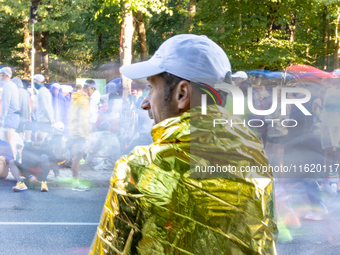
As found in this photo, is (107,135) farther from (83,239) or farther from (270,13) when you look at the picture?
(270,13)

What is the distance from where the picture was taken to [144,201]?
90cm

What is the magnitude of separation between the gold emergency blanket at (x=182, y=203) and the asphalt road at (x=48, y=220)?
3.01 metres

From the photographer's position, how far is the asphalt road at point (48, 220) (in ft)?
12.6

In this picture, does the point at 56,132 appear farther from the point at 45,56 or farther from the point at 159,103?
the point at 45,56

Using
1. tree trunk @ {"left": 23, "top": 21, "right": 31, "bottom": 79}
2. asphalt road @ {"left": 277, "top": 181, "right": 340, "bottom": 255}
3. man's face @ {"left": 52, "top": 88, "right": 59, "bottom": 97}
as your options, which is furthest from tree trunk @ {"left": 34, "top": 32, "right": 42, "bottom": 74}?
asphalt road @ {"left": 277, "top": 181, "right": 340, "bottom": 255}

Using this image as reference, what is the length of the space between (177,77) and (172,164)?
0.31 m

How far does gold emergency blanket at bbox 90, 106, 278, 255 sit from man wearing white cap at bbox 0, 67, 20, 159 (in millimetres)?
6256

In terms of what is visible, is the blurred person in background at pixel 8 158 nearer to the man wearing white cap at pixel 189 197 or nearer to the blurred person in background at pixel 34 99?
the blurred person in background at pixel 34 99

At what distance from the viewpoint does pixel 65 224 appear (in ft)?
14.7

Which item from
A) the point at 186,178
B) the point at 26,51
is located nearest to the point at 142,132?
the point at 186,178

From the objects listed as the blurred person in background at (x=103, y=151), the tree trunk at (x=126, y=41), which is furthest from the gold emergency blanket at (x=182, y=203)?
the tree trunk at (x=126, y=41)

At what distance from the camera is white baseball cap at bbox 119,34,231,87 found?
1.09 m

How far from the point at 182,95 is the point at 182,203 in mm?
334

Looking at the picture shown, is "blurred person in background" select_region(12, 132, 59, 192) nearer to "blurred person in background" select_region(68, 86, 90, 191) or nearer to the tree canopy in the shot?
"blurred person in background" select_region(68, 86, 90, 191)
